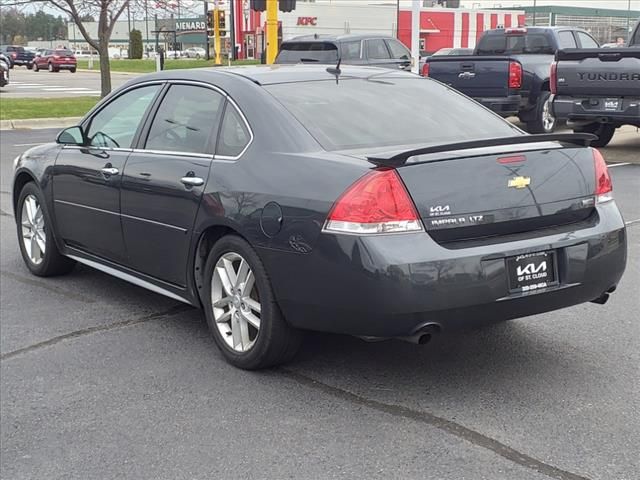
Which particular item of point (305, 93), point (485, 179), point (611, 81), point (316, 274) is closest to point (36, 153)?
point (305, 93)

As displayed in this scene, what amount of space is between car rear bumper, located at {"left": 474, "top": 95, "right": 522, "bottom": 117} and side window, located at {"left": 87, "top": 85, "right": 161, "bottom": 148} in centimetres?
1007

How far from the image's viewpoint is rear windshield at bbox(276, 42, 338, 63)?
18.8 m

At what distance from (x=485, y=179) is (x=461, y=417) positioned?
1095 millimetres

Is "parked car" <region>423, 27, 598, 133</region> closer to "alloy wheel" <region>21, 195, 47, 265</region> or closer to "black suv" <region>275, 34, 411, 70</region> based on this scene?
"black suv" <region>275, 34, 411, 70</region>

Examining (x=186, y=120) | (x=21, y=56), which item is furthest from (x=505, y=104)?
(x=21, y=56)

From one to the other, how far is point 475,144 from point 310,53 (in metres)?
15.4

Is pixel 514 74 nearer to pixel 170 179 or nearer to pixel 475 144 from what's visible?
pixel 170 179

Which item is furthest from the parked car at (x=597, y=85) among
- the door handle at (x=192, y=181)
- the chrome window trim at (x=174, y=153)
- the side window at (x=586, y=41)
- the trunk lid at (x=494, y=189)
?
the door handle at (x=192, y=181)

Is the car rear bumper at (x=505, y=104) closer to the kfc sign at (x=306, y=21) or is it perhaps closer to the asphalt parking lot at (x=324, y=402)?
the asphalt parking lot at (x=324, y=402)

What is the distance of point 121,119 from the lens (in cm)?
577

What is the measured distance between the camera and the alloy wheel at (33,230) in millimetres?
6633

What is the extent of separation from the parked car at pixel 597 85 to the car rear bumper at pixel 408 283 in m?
8.30

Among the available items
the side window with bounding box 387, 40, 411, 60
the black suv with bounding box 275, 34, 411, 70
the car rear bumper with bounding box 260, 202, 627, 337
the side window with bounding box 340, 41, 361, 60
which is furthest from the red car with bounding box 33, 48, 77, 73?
the car rear bumper with bounding box 260, 202, 627, 337

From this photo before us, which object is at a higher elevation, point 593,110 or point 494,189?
point 494,189
